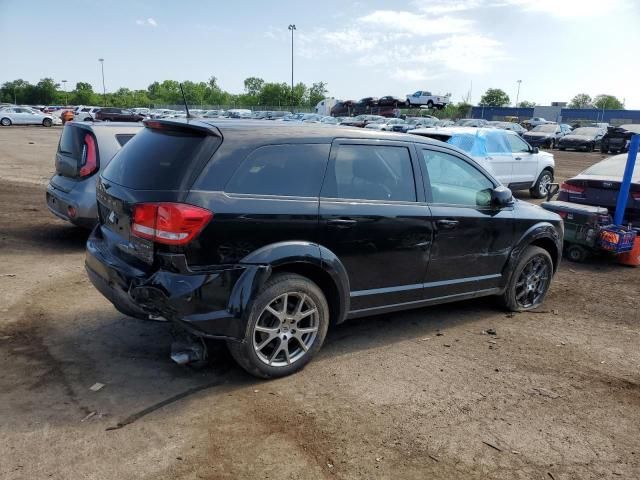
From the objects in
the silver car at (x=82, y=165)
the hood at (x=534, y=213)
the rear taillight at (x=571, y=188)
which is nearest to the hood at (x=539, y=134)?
the rear taillight at (x=571, y=188)

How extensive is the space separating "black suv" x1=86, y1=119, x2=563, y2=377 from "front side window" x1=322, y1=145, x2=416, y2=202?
0.01 m

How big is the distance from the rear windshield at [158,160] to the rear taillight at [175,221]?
0.55 ft

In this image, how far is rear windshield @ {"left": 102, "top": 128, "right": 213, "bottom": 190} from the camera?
3578 mm

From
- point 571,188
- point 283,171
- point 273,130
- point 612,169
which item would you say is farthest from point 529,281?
point 612,169

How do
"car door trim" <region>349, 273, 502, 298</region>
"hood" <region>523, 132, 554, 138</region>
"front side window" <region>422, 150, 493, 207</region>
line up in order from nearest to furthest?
"car door trim" <region>349, 273, 502, 298</region>
"front side window" <region>422, 150, 493, 207</region>
"hood" <region>523, 132, 554, 138</region>

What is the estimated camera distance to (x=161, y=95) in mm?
131500

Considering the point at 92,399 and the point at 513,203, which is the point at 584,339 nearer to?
the point at 513,203

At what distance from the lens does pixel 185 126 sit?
3766 mm

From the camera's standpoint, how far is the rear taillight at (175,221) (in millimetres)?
3393

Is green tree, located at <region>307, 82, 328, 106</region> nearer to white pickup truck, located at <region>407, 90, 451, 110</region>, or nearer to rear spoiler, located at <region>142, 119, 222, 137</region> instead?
white pickup truck, located at <region>407, 90, 451, 110</region>

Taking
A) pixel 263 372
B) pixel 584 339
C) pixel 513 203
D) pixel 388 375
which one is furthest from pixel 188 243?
pixel 584 339

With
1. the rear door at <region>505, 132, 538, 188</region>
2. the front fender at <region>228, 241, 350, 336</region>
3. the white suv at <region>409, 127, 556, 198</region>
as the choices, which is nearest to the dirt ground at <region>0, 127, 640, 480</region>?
the front fender at <region>228, 241, 350, 336</region>

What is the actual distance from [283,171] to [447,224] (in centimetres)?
163

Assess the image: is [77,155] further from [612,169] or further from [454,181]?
[612,169]
